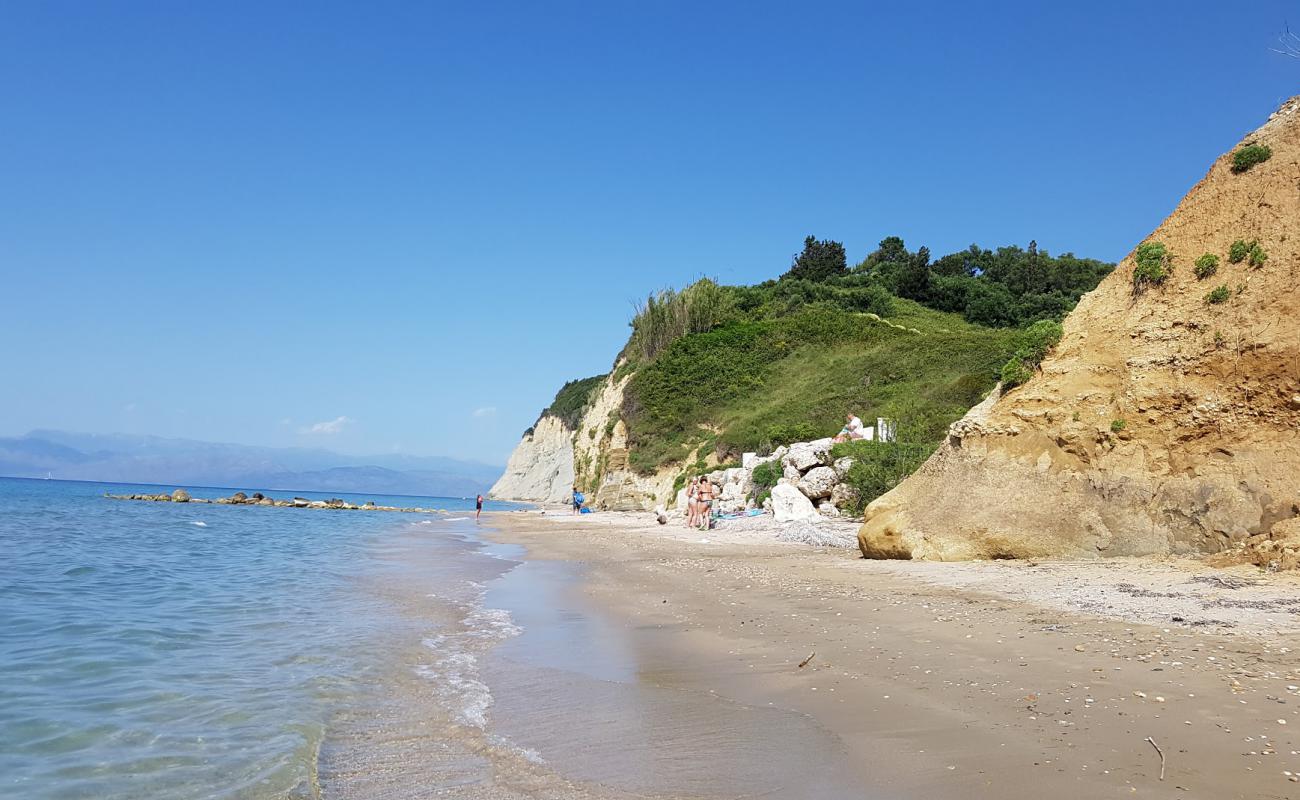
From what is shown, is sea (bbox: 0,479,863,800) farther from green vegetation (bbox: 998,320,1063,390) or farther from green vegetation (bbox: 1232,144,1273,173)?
green vegetation (bbox: 1232,144,1273,173)

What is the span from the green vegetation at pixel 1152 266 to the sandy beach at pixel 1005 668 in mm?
5277

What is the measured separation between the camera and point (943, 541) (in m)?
13.3

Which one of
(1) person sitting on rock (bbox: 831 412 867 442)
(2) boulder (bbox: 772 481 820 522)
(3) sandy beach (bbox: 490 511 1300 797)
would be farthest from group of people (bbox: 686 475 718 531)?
(3) sandy beach (bbox: 490 511 1300 797)

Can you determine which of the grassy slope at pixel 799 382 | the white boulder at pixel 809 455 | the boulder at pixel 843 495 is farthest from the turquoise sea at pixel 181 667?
the grassy slope at pixel 799 382

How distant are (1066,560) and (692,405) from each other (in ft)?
112

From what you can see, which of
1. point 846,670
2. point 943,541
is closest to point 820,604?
point 846,670

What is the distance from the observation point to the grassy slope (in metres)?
34.7

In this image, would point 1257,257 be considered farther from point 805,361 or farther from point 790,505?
point 805,361

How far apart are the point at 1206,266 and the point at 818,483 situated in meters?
12.4

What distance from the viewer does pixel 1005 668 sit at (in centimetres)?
664

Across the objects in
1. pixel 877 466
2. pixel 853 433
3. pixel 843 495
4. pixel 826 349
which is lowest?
pixel 843 495

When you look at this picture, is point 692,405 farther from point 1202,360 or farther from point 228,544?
point 1202,360

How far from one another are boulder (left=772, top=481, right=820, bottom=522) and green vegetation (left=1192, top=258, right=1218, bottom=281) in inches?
442

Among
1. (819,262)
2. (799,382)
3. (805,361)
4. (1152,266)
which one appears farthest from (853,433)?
(819,262)
